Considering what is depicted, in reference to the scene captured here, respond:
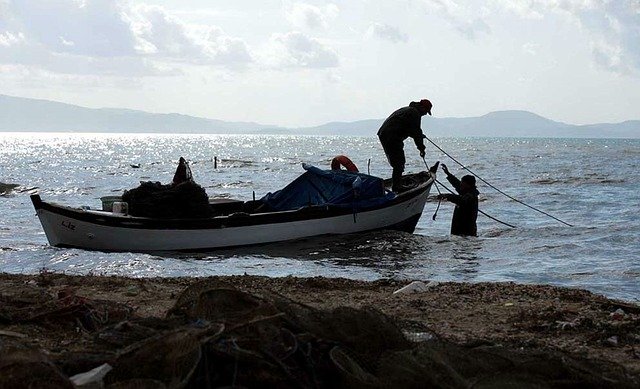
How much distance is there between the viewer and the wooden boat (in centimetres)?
1591

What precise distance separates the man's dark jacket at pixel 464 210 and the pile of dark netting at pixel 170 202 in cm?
533

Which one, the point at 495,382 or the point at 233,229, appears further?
the point at 233,229

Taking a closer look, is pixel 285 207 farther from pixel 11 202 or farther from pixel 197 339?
pixel 11 202

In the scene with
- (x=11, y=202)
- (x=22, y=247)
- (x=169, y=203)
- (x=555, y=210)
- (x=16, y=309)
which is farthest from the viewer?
(x=11, y=202)

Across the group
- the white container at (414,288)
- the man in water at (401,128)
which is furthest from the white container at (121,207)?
the white container at (414,288)

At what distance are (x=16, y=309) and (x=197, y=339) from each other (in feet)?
12.3

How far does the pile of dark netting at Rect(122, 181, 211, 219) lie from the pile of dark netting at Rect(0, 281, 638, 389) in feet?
33.7

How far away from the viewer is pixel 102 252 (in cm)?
1612

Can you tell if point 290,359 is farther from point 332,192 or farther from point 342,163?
point 342,163

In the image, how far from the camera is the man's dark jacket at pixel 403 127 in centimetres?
1917

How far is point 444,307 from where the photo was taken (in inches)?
358

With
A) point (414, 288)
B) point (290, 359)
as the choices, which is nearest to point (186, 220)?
point (414, 288)

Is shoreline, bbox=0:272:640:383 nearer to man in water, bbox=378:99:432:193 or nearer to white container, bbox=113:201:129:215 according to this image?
white container, bbox=113:201:129:215

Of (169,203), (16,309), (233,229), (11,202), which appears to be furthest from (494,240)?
(11,202)
